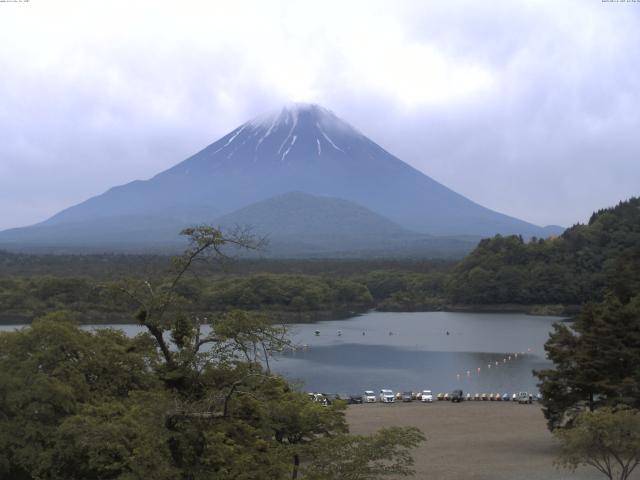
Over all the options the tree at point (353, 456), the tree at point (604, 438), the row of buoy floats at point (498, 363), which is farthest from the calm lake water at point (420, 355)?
the tree at point (353, 456)

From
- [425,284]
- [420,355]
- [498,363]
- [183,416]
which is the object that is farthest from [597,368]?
[425,284]

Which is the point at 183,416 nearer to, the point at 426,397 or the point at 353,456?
the point at 353,456

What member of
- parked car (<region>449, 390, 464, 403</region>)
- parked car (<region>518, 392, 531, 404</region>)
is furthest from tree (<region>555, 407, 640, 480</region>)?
parked car (<region>449, 390, 464, 403</region>)

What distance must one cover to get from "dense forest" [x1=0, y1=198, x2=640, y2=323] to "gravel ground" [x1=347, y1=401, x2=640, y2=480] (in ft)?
103

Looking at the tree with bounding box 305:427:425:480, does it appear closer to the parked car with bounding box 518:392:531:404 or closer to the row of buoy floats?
the parked car with bounding box 518:392:531:404

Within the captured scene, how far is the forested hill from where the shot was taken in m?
64.0

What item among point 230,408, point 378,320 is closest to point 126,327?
point 378,320

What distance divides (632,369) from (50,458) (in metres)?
11.8

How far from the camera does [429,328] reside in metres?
53.3

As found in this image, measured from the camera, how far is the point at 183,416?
722cm

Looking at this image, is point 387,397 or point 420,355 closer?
point 387,397

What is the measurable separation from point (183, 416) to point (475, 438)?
14.1 m

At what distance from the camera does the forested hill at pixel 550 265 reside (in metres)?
64.0

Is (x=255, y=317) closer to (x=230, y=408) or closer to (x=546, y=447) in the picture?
(x=230, y=408)
